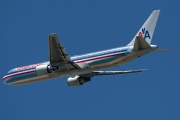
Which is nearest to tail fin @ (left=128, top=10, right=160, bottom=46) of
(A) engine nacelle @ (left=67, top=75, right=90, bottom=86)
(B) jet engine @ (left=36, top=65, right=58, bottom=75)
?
(B) jet engine @ (left=36, top=65, right=58, bottom=75)

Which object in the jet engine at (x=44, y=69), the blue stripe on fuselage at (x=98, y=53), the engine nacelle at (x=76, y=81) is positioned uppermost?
the blue stripe on fuselage at (x=98, y=53)

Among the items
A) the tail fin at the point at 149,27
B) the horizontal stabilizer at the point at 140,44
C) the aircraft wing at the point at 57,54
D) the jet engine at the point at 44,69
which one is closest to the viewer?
the horizontal stabilizer at the point at 140,44

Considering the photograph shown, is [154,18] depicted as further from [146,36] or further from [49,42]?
[49,42]

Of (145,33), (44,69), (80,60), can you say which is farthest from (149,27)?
(44,69)

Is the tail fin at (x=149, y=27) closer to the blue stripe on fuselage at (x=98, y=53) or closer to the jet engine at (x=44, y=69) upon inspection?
the blue stripe on fuselage at (x=98, y=53)

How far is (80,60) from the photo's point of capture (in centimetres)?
6106

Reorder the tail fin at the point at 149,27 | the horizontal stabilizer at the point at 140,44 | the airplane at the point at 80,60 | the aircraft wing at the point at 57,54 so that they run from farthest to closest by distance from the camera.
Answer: the tail fin at the point at 149,27, the airplane at the point at 80,60, the aircraft wing at the point at 57,54, the horizontal stabilizer at the point at 140,44

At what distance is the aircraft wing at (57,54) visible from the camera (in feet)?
183

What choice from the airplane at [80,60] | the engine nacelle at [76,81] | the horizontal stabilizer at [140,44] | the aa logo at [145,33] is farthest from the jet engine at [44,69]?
the aa logo at [145,33]

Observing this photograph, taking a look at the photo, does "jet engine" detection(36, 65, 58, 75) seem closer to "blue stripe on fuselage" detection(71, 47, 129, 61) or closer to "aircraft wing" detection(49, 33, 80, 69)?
"aircraft wing" detection(49, 33, 80, 69)

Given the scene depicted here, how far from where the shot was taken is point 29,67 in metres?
63.7

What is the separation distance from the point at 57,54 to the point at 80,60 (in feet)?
13.6

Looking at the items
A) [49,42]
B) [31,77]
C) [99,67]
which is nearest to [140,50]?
[99,67]

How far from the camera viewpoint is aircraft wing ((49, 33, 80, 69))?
55659mm
